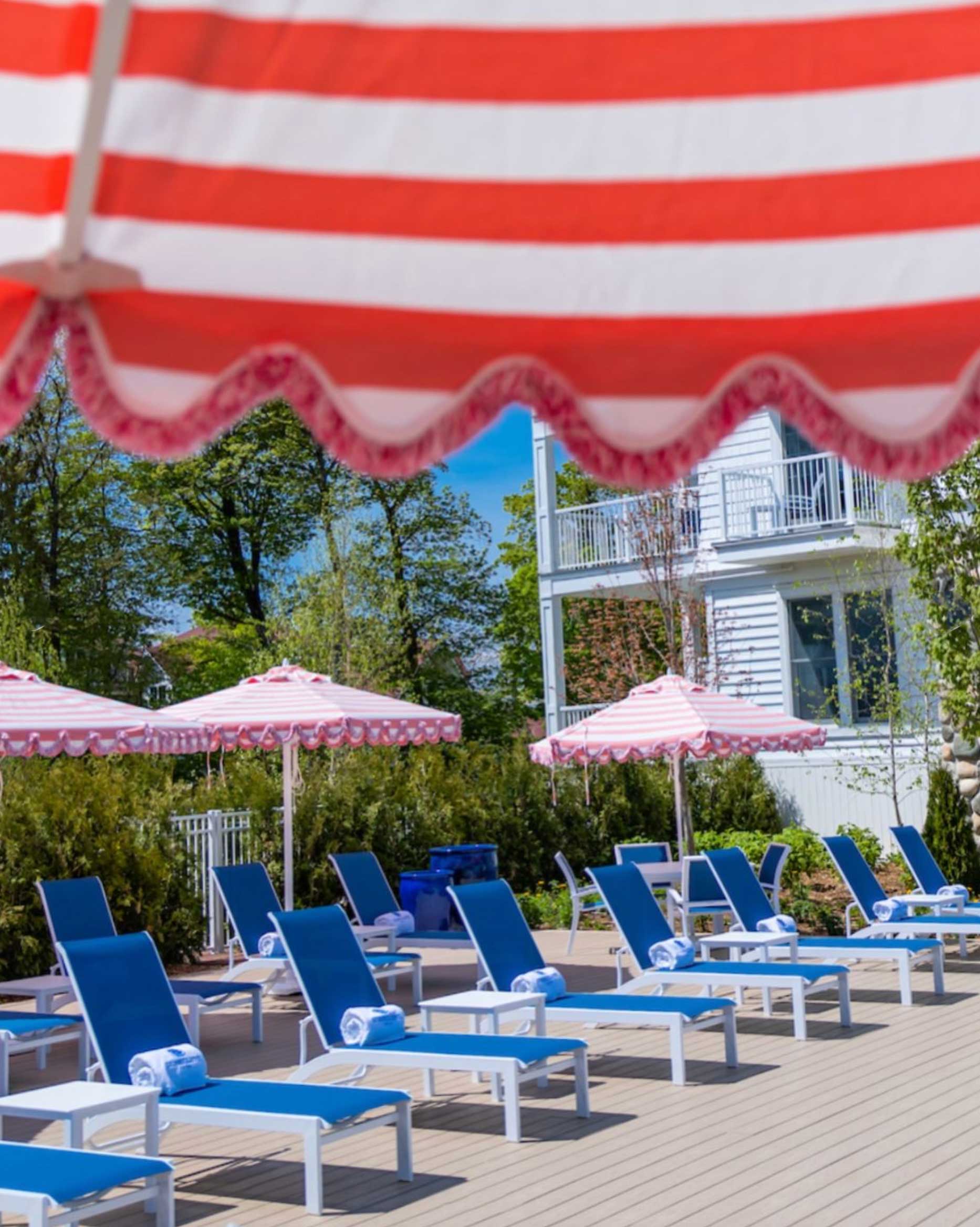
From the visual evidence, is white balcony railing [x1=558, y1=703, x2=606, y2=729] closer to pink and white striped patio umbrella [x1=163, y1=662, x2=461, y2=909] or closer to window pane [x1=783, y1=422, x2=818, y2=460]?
window pane [x1=783, y1=422, x2=818, y2=460]

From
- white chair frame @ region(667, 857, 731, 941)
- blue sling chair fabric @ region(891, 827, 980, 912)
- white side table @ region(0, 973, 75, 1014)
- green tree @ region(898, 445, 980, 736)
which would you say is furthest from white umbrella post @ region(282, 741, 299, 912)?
green tree @ region(898, 445, 980, 736)

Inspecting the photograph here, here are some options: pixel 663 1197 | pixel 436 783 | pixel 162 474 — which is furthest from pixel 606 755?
pixel 162 474

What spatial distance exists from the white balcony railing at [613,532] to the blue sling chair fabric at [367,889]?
29.4 ft

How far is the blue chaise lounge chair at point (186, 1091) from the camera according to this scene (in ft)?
22.5

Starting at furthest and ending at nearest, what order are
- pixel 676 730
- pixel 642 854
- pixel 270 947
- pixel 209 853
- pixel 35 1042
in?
1. pixel 642 854
2. pixel 209 853
3. pixel 676 730
4. pixel 270 947
5. pixel 35 1042

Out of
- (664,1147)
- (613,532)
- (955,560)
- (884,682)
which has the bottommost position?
(664,1147)

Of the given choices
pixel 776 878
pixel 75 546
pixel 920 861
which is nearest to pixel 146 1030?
pixel 776 878

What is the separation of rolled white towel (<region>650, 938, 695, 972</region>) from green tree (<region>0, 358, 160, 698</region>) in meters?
21.9

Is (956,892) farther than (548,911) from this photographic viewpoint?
No

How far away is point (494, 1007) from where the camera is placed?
29.9ft

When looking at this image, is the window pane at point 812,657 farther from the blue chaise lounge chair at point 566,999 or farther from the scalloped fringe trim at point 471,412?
the scalloped fringe trim at point 471,412

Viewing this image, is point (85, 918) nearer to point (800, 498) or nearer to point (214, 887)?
point (214, 887)

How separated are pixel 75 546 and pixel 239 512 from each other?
17.8 ft

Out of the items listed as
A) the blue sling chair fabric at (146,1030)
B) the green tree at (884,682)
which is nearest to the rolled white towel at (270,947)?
the blue sling chair fabric at (146,1030)
